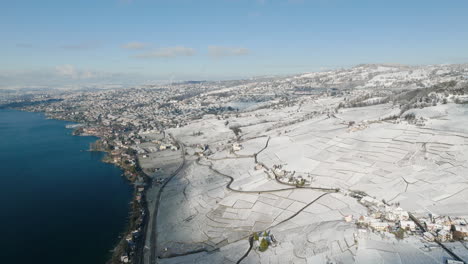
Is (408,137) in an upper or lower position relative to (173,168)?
upper

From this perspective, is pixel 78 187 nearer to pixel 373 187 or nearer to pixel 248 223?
pixel 248 223

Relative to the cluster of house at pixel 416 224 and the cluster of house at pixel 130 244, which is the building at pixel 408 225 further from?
the cluster of house at pixel 130 244

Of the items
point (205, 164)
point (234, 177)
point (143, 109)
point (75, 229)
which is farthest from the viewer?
point (143, 109)

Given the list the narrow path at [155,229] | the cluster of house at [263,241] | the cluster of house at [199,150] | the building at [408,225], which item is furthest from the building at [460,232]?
the cluster of house at [199,150]

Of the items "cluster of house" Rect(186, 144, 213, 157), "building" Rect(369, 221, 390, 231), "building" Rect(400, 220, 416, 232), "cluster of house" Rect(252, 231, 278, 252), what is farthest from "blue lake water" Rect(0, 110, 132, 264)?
"building" Rect(400, 220, 416, 232)

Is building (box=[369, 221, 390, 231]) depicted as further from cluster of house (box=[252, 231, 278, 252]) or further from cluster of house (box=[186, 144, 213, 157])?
cluster of house (box=[186, 144, 213, 157])

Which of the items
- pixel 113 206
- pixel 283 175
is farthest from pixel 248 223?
pixel 113 206
